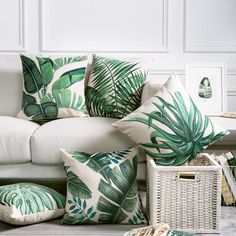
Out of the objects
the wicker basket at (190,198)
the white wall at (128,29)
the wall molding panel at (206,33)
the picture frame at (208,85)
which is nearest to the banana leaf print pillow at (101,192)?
the wicker basket at (190,198)

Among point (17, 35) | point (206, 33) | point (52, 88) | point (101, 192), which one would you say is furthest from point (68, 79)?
point (206, 33)

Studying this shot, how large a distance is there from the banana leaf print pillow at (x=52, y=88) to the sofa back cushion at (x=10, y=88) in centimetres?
10

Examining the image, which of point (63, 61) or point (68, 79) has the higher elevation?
point (63, 61)

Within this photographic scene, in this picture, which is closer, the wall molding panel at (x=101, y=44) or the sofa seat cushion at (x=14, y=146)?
the sofa seat cushion at (x=14, y=146)

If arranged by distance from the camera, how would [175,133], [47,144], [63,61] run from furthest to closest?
1. [63,61]
2. [47,144]
3. [175,133]

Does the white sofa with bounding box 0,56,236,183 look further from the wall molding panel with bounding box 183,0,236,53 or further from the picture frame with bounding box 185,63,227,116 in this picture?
the wall molding panel with bounding box 183,0,236,53

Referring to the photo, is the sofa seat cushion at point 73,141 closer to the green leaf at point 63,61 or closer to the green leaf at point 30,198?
the green leaf at point 30,198

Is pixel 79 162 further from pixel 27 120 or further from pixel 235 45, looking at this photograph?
pixel 235 45

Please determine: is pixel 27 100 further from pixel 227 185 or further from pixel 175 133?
pixel 227 185

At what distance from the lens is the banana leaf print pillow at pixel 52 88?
10.0 ft

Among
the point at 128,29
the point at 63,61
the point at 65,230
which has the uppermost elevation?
the point at 128,29

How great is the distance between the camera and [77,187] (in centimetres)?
243

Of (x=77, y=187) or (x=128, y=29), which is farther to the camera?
(x=128, y=29)

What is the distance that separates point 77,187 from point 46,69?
0.96 meters
